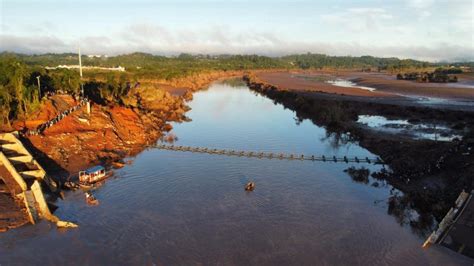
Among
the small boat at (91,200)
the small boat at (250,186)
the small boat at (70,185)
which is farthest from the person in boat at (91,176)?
the small boat at (250,186)

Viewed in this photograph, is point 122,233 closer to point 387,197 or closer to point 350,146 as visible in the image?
point 387,197

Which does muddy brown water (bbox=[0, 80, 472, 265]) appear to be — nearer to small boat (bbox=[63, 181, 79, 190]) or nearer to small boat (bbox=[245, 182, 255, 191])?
small boat (bbox=[245, 182, 255, 191])

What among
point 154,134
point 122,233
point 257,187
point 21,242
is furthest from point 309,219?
point 154,134

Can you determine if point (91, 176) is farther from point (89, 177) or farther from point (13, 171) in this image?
point (13, 171)

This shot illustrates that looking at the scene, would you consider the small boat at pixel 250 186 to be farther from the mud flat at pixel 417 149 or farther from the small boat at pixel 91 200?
the small boat at pixel 91 200

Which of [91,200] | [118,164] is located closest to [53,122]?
[118,164]

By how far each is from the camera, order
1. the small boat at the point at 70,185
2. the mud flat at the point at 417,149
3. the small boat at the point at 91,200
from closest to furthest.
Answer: the small boat at the point at 91,200 < the mud flat at the point at 417,149 < the small boat at the point at 70,185

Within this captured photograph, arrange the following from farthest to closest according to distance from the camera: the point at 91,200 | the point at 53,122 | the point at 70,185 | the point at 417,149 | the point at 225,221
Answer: the point at 53,122 < the point at 417,149 < the point at 70,185 < the point at 91,200 < the point at 225,221
